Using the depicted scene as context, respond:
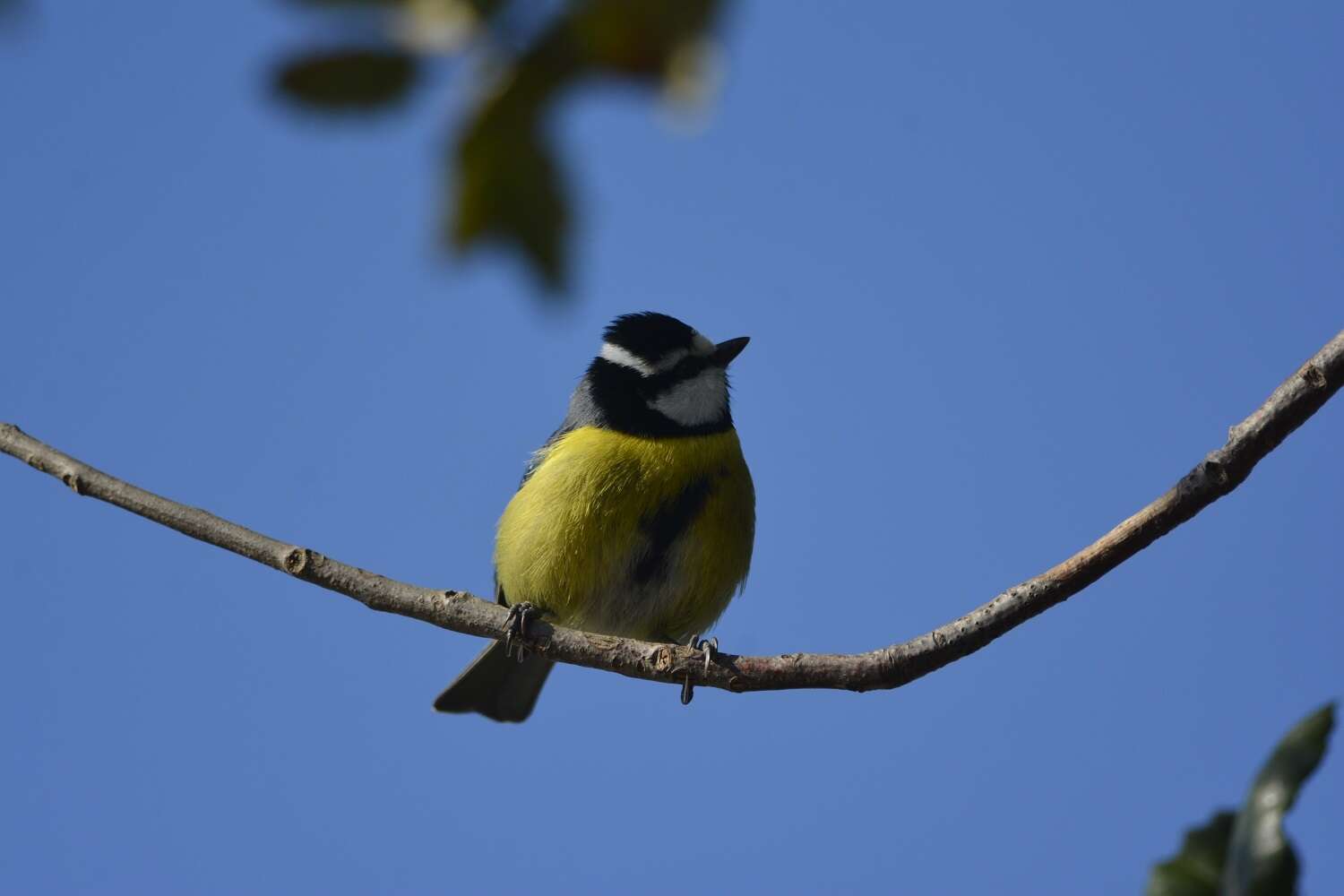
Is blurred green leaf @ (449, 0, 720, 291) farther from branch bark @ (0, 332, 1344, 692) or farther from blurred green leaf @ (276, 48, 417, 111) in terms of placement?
branch bark @ (0, 332, 1344, 692)

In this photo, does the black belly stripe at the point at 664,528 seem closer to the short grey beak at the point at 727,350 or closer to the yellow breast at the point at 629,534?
the yellow breast at the point at 629,534

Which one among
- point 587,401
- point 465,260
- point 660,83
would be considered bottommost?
point 465,260

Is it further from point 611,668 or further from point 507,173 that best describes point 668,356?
point 507,173

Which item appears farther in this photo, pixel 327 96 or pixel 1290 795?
pixel 1290 795

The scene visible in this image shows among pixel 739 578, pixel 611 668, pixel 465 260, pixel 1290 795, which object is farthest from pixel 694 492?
pixel 465 260

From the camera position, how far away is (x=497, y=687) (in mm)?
6336

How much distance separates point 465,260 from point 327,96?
0.17 m

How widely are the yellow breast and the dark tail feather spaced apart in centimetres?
70

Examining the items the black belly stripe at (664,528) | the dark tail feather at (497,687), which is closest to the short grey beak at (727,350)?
the black belly stripe at (664,528)

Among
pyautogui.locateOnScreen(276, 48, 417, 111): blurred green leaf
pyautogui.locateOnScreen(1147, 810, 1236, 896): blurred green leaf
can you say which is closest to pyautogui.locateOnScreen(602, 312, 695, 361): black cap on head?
pyautogui.locateOnScreen(1147, 810, 1236, 896): blurred green leaf

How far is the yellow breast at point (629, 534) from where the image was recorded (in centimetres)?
541

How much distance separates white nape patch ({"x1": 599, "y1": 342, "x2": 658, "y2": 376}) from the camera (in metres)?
6.11

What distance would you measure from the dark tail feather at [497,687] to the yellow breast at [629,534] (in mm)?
697

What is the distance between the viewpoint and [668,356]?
241 inches
